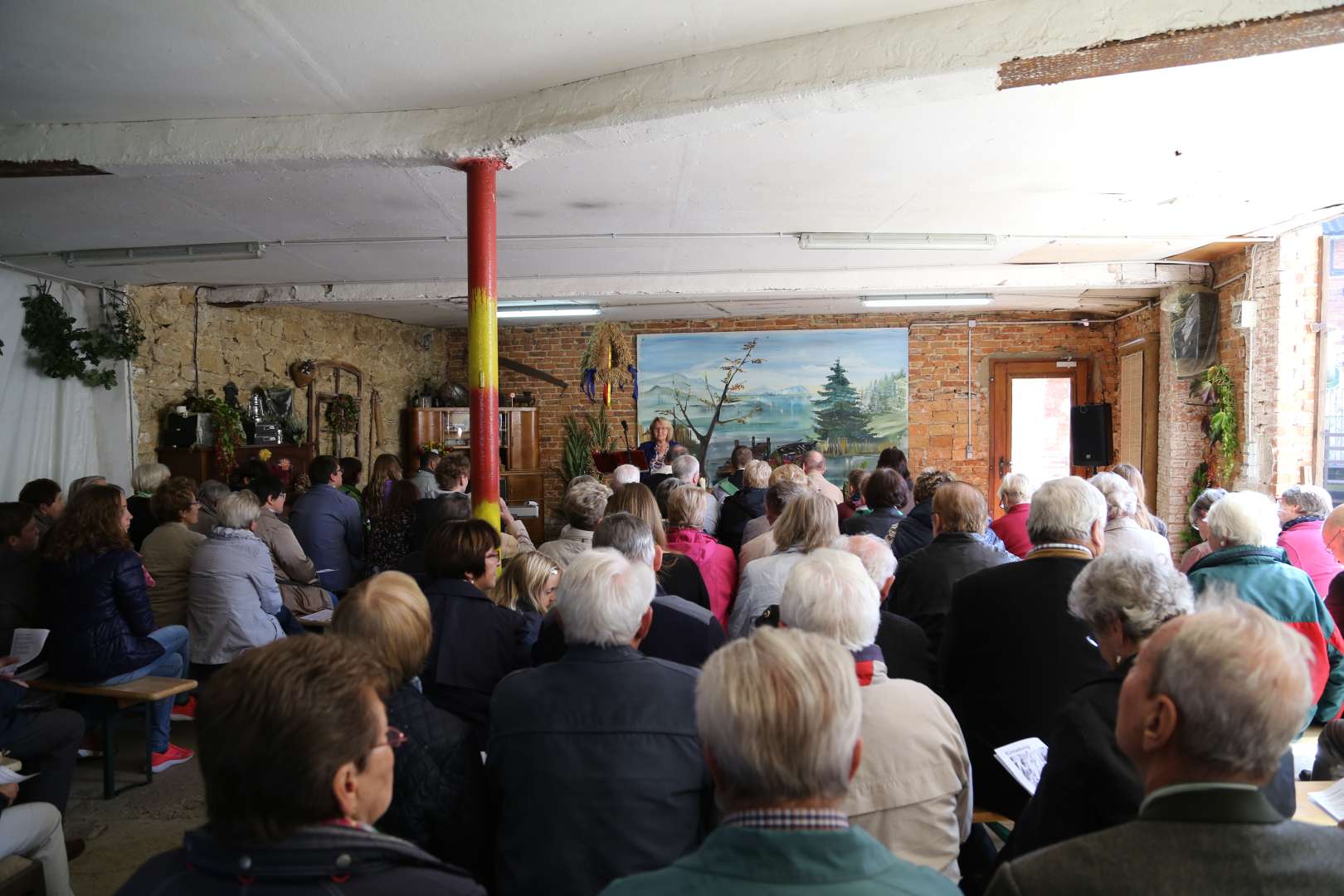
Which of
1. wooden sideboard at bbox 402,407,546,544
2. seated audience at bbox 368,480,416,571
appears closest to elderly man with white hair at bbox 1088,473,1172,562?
seated audience at bbox 368,480,416,571

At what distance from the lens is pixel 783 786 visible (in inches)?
47.1

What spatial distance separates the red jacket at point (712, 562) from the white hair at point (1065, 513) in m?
1.69

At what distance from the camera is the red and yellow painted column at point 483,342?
4.27 metres

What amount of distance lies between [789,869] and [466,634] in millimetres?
1809

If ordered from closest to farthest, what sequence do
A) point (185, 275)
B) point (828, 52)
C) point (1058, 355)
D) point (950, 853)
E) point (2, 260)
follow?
point (950, 853), point (828, 52), point (2, 260), point (185, 275), point (1058, 355)

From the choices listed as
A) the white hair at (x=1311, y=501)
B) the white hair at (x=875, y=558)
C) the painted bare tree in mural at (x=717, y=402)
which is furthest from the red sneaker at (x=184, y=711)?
the painted bare tree in mural at (x=717, y=402)

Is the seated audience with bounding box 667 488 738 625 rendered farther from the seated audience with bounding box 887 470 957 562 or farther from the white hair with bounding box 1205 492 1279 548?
the white hair with bounding box 1205 492 1279 548

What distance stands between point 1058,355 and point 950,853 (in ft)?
33.5

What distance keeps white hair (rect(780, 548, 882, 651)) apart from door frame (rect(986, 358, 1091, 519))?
9.61 metres

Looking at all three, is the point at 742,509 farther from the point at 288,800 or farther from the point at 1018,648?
the point at 288,800

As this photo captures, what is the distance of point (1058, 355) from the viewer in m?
11.0

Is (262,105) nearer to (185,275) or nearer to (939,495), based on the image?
(939,495)

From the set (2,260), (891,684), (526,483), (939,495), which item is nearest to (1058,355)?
(526,483)

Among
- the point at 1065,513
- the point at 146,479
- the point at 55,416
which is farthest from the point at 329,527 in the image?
the point at 1065,513
